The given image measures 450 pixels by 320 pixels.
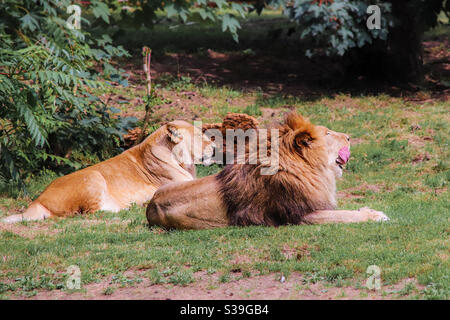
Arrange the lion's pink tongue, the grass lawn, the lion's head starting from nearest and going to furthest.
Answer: the grass lawn → the lion's head → the lion's pink tongue

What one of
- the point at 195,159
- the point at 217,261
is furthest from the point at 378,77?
the point at 217,261

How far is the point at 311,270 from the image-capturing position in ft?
20.3

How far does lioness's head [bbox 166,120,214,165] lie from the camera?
10281 mm

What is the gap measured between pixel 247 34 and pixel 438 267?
49.5 feet

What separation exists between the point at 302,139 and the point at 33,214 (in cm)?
394

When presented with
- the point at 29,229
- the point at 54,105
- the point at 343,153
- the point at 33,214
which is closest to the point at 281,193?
the point at 343,153

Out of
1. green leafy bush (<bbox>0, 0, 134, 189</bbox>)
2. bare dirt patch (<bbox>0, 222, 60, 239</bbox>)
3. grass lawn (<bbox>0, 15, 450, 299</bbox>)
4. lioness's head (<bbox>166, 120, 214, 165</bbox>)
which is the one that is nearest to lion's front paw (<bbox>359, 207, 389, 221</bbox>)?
grass lawn (<bbox>0, 15, 450, 299</bbox>)

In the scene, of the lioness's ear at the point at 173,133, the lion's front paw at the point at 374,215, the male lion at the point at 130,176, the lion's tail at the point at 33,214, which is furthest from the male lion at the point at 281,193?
the lioness's ear at the point at 173,133

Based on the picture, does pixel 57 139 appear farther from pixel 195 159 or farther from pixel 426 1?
pixel 426 1

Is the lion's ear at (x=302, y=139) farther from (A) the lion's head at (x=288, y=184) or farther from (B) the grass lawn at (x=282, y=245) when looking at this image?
(B) the grass lawn at (x=282, y=245)

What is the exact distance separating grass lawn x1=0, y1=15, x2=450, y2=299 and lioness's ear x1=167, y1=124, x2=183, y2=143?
4.55 feet

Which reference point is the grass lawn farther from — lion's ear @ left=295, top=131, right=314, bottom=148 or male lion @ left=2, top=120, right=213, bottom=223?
lion's ear @ left=295, top=131, right=314, bottom=148

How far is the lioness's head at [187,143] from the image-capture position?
1028 centimetres

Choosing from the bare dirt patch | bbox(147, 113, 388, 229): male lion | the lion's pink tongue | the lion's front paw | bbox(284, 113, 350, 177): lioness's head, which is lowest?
the bare dirt patch
